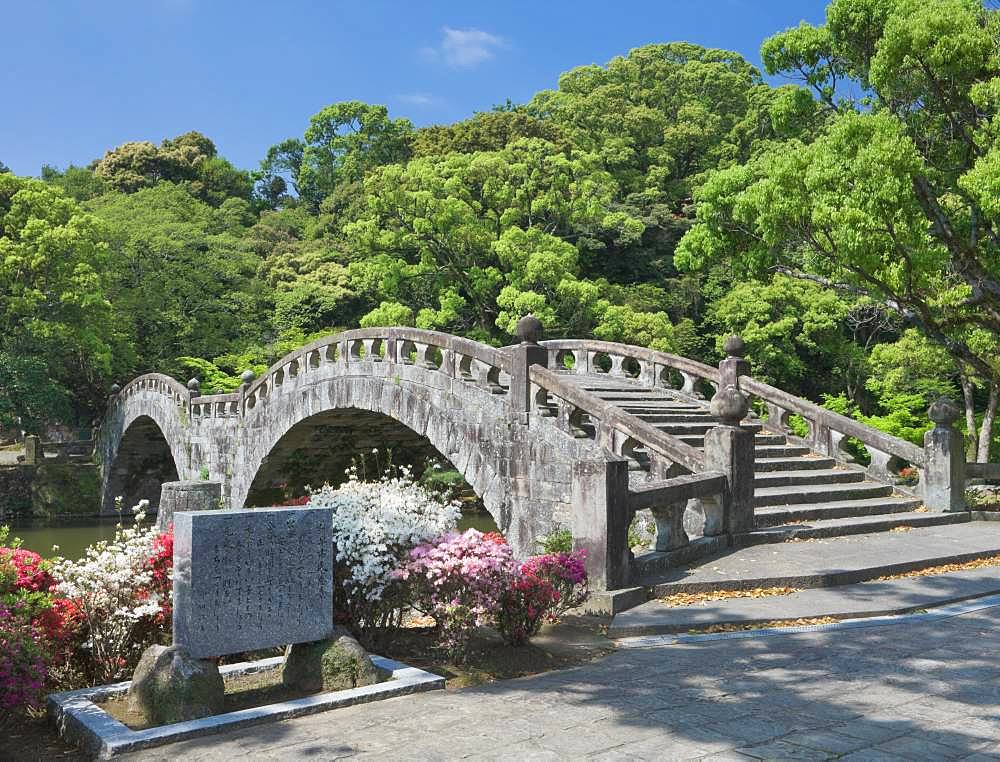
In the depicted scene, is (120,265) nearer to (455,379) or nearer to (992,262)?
(455,379)

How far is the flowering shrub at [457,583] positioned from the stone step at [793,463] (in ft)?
23.7

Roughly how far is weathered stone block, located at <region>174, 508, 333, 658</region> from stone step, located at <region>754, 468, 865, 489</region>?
766 centimetres

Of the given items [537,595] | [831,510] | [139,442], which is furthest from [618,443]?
[139,442]

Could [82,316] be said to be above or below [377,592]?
above

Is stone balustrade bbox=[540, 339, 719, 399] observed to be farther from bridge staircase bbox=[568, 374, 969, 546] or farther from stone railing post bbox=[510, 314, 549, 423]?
stone railing post bbox=[510, 314, 549, 423]

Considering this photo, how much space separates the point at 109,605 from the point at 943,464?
10.6 meters

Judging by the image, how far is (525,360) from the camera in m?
12.0

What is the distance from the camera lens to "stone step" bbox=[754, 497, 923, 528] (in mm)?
10305

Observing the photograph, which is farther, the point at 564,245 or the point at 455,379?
the point at 564,245

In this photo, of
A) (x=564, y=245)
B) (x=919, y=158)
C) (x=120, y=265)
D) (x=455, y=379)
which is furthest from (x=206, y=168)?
(x=919, y=158)

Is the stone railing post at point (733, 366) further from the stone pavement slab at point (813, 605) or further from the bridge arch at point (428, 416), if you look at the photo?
the stone pavement slab at point (813, 605)

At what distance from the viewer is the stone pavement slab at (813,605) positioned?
6836 millimetres

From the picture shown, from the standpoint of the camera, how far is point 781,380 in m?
28.6

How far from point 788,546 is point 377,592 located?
536cm
